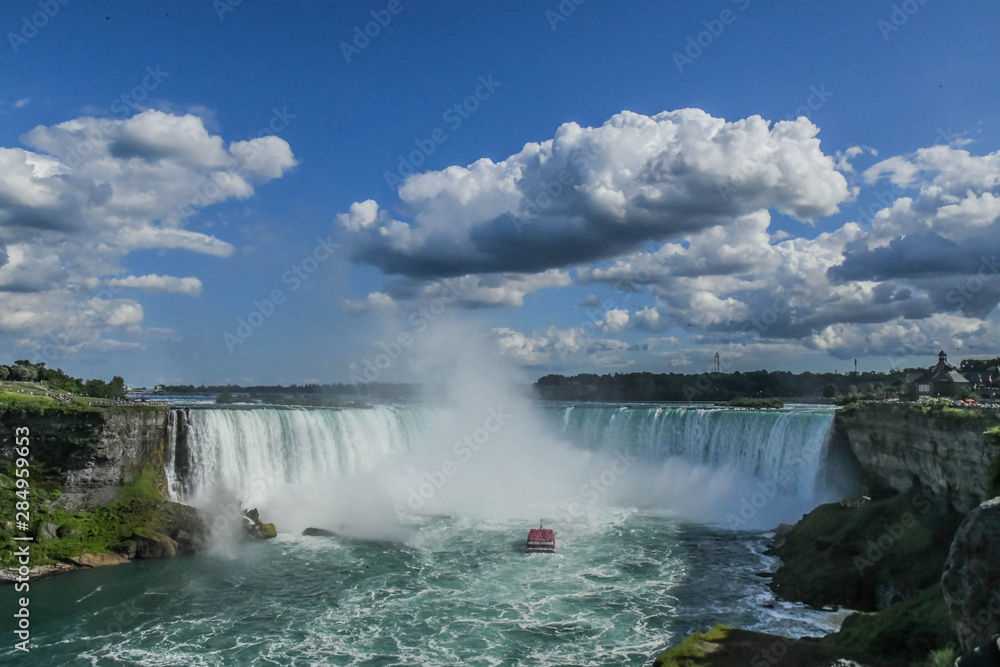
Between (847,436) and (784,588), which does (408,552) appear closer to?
(784,588)

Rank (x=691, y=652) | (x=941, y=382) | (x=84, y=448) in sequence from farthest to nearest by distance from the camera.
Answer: (x=941, y=382), (x=84, y=448), (x=691, y=652)

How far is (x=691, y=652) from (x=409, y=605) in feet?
26.9

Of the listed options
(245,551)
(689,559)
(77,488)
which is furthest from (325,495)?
(689,559)

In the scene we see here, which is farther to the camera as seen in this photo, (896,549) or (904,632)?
(896,549)

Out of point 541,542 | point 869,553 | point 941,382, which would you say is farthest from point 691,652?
point 941,382

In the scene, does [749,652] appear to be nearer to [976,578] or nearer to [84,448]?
[976,578]

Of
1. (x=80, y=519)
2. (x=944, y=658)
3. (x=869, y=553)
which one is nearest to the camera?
(x=944, y=658)

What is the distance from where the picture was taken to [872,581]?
58.2 feet

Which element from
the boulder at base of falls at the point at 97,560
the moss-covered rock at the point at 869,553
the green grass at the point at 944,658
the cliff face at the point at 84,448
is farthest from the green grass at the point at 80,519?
the green grass at the point at 944,658

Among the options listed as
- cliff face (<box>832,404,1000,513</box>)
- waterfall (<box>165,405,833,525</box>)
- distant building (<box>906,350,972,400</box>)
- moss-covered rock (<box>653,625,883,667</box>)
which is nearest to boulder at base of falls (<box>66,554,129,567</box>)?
waterfall (<box>165,405,833,525</box>)

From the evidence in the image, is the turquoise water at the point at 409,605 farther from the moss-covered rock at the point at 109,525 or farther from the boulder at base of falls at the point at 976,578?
the boulder at base of falls at the point at 976,578

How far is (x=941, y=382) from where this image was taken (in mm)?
32094

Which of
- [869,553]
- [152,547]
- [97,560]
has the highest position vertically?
[869,553]

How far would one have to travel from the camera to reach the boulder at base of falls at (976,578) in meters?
9.23
